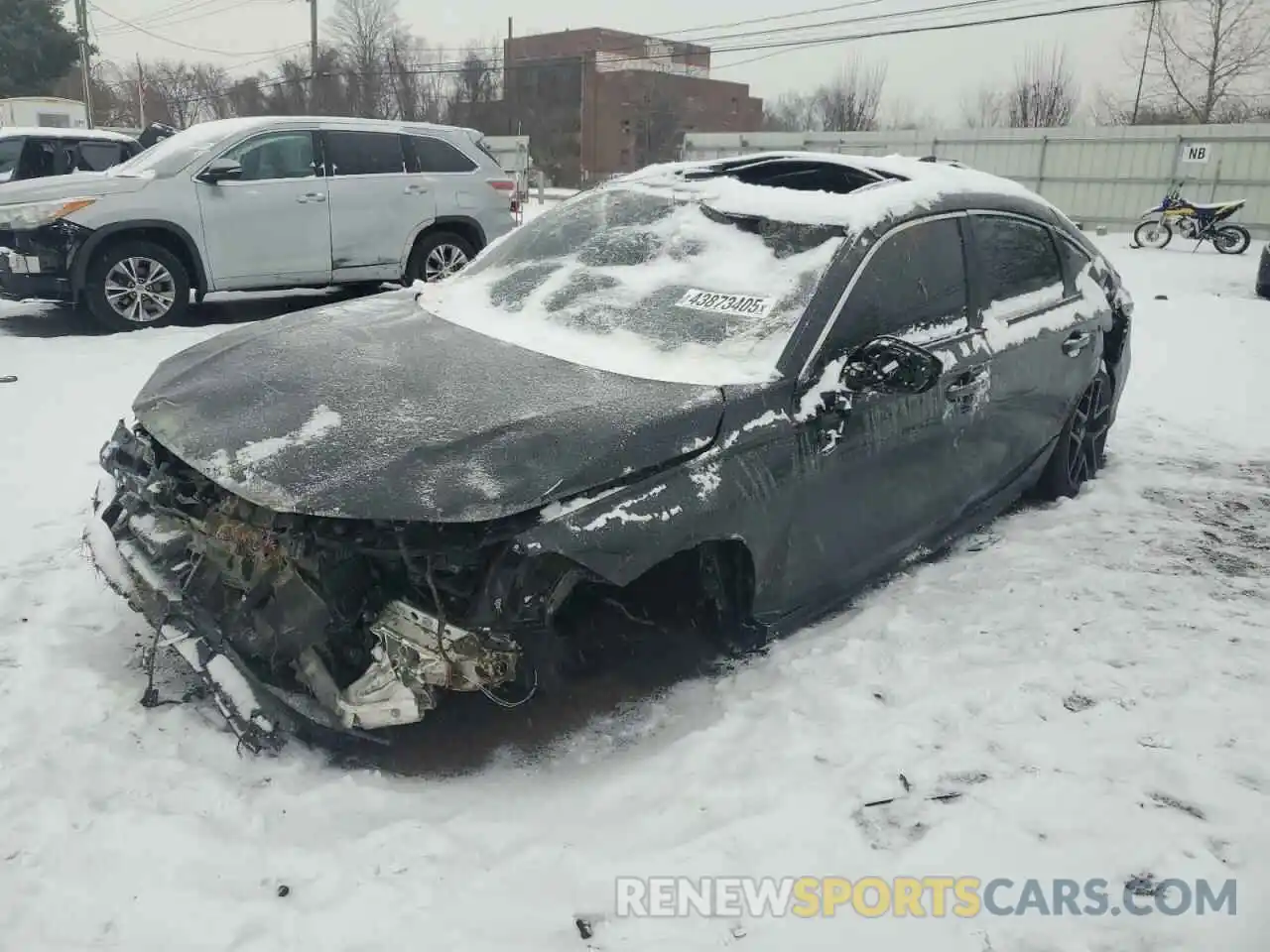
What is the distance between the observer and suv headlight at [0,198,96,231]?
7375mm

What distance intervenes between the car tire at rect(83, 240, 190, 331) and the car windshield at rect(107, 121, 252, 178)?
0.65 m

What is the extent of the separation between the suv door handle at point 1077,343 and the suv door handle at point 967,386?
84 cm

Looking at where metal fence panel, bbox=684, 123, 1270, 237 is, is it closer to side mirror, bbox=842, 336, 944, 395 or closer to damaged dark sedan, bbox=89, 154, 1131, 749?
damaged dark sedan, bbox=89, 154, 1131, 749

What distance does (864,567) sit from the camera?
11.2 ft

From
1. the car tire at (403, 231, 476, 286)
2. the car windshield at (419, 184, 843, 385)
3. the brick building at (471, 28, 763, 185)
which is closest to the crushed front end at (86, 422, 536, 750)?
the car windshield at (419, 184, 843, 385)

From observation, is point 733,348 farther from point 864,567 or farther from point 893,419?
point 864,567

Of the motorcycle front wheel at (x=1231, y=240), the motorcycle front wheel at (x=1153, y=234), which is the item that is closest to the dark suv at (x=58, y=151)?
the motorcycle front wheel at (x=1153, y=234)

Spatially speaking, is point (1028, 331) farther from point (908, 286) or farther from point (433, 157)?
point (433, 157)

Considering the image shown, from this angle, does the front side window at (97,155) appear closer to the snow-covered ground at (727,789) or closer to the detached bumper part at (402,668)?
the snow-covered ground at (727,789)

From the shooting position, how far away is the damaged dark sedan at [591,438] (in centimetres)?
246

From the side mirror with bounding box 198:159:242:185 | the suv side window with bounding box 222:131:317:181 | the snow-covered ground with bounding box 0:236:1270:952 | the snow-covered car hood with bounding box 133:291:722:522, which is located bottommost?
the snow-covered ground with bounding box 0:236:1270:952

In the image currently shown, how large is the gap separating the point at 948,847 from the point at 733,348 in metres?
1.59

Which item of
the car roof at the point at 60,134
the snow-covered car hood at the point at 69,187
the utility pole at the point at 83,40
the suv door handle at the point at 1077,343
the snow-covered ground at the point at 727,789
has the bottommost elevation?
the snow-covered ground at the point at 727,789

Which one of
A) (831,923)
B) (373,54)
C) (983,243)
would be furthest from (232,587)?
(373,54)
